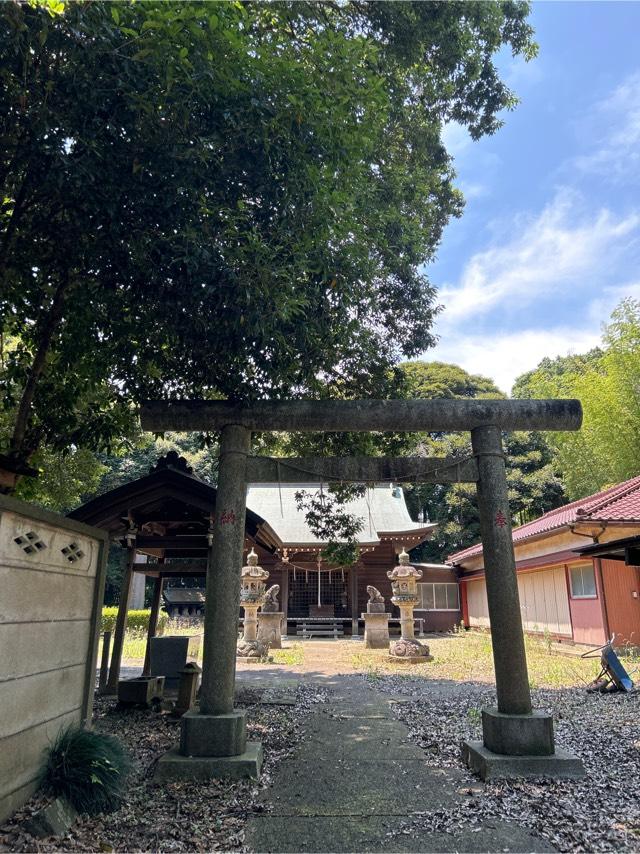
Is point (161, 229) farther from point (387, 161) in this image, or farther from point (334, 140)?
point (387, 161)

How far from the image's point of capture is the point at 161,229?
14.9 feet

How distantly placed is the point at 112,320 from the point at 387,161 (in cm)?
497

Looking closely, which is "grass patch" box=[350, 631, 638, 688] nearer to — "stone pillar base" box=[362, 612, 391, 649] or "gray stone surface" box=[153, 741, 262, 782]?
"stone pillar base" box=[362, 612, 391, 649]

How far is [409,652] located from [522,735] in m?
8.51

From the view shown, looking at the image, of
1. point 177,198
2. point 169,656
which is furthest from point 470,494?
point 177,198

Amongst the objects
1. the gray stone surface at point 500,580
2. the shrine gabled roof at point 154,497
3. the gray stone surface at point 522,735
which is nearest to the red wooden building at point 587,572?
the gray stone surface at point 500,580

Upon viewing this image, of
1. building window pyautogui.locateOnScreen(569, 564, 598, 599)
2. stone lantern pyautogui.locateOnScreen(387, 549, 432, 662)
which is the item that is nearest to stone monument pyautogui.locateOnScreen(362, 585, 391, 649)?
stone lantern pyautogui.locateOnScreen(387, 549, 432, 662)

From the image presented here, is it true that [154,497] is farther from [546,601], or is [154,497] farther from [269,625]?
[546,601]

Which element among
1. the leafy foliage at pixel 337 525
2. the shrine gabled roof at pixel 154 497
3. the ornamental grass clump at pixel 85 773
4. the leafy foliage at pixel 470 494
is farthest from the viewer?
the leafy foliage at pixel 470 494

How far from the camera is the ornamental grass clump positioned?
3.70 m

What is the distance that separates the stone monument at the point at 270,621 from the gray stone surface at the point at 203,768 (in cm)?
1026

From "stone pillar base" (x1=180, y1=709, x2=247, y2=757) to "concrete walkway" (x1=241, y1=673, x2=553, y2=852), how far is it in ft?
1.52

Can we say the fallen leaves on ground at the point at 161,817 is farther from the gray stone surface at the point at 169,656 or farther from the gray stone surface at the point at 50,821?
the gray stone surface at the point at 169,656

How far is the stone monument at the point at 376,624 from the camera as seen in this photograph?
15000 millimetres
